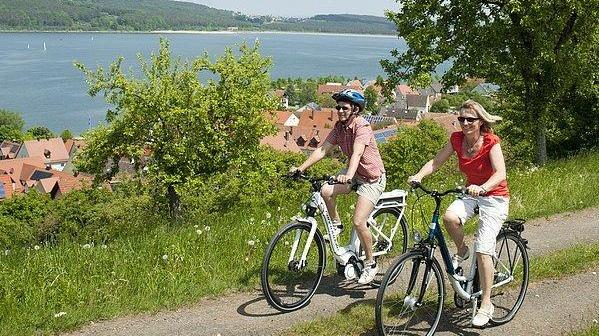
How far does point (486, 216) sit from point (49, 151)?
84.1 m

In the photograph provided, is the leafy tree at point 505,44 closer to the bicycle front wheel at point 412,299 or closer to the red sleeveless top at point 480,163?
the red sleeveless top at point 480,163

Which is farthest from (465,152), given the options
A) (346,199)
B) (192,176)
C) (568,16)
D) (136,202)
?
(136,202)

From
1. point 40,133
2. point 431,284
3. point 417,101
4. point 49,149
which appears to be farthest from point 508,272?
point 417,101

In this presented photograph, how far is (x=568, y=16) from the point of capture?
15.3 metres

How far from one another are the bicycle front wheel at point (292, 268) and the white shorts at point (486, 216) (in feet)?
4.43

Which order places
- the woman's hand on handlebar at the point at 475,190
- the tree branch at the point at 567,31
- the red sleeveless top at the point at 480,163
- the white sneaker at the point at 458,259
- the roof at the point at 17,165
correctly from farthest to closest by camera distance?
1. the roof at the point at 17,165
2. the tree branch at the point at 567,31
3. the white sneaker at the point at 458,259
4. the red sleeveless top at the point at 480,163
5. the woman's hand on handlebar at the point at 475,190

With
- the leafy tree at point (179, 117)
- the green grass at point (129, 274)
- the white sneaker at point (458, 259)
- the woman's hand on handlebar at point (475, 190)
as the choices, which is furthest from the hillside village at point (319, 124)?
the woman's hand on handlebar at point (475, 190)

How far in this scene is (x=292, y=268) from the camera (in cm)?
545

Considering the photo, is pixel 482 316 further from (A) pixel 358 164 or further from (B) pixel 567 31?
(B) pixel 567 31

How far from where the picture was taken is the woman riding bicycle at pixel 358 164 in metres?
5.46

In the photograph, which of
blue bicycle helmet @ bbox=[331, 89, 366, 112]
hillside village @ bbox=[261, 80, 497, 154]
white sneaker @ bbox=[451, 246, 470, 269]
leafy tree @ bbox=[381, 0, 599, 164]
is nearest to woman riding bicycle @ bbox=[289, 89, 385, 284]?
blue bicycle helmet @ bbox=[331, 89, 366, 112]

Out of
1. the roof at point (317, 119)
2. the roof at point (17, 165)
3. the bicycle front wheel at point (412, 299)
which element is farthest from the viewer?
the roof at point (317, 119)

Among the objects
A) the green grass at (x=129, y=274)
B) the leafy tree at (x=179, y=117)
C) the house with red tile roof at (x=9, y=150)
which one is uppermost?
the green grass at (x=129, y=274)

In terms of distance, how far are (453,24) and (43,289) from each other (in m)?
14.2
